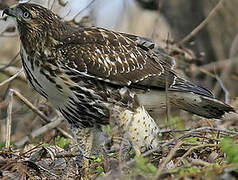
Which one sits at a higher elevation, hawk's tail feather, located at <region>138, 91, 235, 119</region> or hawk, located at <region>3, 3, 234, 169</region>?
hawk, located at <region>3, 3, 234, 169</region>

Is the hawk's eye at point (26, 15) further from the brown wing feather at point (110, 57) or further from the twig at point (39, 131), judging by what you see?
the twig at point (39, 131)

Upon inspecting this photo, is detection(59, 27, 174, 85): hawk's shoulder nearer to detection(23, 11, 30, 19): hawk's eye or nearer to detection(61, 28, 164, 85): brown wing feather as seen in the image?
detection(61, 28, 164, 85): brown wing feather

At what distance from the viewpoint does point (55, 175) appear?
4.31 metres

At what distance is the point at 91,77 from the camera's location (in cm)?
496

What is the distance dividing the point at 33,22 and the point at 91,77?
758 mm

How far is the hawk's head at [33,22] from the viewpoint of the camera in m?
4.94

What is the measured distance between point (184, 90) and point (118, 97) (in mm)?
888

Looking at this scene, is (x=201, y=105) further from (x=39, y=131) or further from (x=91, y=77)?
(x=39, y=131)

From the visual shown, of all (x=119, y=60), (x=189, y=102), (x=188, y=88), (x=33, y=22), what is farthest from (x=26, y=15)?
(x=189, y=102)

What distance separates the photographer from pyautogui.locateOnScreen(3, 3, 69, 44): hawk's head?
494 centimetres

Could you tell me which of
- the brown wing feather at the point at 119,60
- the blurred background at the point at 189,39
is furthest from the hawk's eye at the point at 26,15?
the blurred background at the point at 189,39

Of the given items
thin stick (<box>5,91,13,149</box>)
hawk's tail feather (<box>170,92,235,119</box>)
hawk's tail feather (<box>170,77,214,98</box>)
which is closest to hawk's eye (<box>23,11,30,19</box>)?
thin stick (<box>5,91,13,149</box>)

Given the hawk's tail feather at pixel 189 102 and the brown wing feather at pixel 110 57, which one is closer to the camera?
the brown wing feather at pixel 110 57

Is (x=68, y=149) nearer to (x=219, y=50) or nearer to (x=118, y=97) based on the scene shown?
(x=118, y=97)
